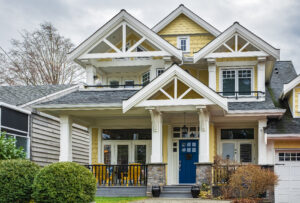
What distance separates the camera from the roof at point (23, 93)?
69.8 ft

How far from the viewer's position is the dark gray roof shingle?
18.7 meters

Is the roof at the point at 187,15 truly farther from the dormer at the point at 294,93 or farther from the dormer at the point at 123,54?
the dormer at the point at 294,93

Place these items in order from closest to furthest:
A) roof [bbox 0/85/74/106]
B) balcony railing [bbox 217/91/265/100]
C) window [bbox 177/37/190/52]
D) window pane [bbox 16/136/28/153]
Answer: balcony railing [bbox 217/91/265/100]
window pane [bbox 16/136/28/153]
roof [bbox 0/85/74/106]
window [bbox 177/37/190/52]

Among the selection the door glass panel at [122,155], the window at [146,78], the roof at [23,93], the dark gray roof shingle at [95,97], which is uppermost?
the window at [146,78]

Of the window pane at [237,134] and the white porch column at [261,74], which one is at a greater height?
the white porch column at [261,74]

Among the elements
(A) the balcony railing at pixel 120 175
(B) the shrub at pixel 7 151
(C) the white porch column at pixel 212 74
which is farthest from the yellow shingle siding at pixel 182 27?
(B) the shrub at pixel 7 151

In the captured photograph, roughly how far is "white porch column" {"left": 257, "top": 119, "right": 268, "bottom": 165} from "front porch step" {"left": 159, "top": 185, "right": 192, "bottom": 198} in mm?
3196

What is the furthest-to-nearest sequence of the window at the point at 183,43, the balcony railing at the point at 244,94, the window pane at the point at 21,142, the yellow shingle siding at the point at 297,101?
the window at the point at 183,43 → the window pane at the point at 21,142 → the balcony railing at the point at 244,94 → the yellow shingle siding at the point at 297,101

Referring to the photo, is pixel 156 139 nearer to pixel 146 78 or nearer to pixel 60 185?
pixel 146 78

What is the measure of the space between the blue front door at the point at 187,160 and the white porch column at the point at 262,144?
9.14ft

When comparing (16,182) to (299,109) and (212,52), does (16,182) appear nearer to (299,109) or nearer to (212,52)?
(212,52)

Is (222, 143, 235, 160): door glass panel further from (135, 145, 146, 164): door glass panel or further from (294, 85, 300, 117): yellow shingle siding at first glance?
(135, 145, 146, 164): door glass panel

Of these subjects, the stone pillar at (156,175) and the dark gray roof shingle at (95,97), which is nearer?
the stone pillar at (156,175)

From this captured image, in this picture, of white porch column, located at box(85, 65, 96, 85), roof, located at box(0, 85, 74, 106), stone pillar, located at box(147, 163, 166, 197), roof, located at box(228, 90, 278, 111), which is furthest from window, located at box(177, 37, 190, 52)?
roof, located at box(0, 85, 74, 106)
